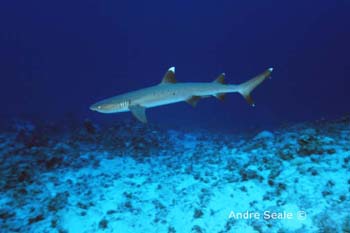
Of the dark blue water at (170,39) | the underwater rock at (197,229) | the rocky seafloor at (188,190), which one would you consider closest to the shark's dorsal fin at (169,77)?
the rocky seafloor at (188,190)

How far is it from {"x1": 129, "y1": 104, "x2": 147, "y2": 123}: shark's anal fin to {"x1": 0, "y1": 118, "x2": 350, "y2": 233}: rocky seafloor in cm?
155

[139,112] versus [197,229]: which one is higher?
[139,112]

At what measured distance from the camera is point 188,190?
661cm

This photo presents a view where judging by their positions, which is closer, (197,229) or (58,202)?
(197,229)

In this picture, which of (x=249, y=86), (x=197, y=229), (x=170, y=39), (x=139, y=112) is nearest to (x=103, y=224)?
(x=197, y=229)

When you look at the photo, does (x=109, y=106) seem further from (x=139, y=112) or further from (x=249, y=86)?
(x=249, y=86)

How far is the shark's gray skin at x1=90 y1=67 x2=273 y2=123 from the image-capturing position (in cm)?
857

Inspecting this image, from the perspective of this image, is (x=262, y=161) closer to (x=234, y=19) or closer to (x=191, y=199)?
(x=191, y=199)

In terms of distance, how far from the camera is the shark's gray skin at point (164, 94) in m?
8.57

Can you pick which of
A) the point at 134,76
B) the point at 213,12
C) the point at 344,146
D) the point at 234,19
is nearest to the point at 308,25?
the point at 234,19

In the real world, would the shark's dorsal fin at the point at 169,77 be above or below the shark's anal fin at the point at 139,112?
above

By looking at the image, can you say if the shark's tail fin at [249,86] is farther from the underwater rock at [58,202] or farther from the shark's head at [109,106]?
the underwater rock at [58,202]

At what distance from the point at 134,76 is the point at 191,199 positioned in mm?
134904

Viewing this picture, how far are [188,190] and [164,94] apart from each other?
3434mm
